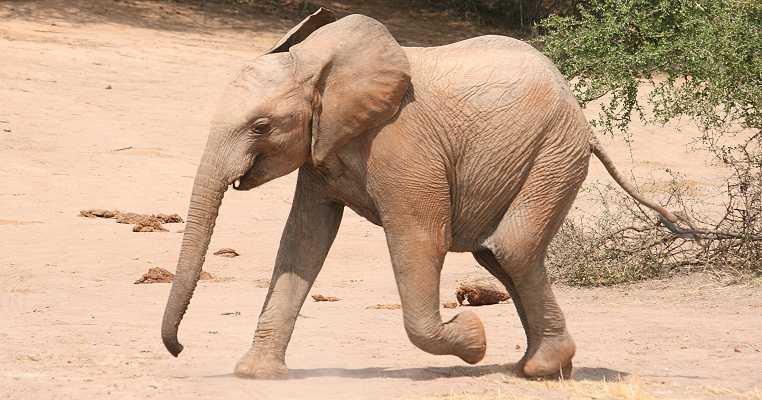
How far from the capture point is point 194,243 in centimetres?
718

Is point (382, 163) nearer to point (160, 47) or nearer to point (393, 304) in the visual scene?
point (393, 304)

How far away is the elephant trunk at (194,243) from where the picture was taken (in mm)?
7133

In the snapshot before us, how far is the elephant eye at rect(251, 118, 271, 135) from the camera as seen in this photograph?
286 inches

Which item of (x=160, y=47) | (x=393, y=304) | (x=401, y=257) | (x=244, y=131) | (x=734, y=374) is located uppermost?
(x=244, y=131)

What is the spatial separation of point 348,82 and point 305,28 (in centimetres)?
51

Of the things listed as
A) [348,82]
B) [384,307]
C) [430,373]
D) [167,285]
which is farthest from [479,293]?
[348,82]

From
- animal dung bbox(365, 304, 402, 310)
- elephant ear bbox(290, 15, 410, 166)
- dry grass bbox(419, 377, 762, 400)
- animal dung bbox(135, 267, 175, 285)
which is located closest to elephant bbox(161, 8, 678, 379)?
elephant ear bbox(290, 15, 410, 166)

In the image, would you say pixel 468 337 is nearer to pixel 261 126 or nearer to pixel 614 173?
pixel 614 173

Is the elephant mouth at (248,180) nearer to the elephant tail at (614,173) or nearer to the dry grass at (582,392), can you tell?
the dry grass at (582,392)

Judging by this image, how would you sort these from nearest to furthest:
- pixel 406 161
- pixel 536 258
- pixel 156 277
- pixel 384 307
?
1. pixel 406 161
2. pixel 536 258
3. pixel 384 307
4. pixel 156 277

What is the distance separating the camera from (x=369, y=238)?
14453mm

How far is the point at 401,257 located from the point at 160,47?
48.5 ft

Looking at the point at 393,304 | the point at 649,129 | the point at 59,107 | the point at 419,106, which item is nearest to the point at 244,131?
the point at 419,106

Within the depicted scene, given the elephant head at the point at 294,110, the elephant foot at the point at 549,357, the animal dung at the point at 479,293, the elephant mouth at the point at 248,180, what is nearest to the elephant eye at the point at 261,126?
the elephant head at the point at 294,110
